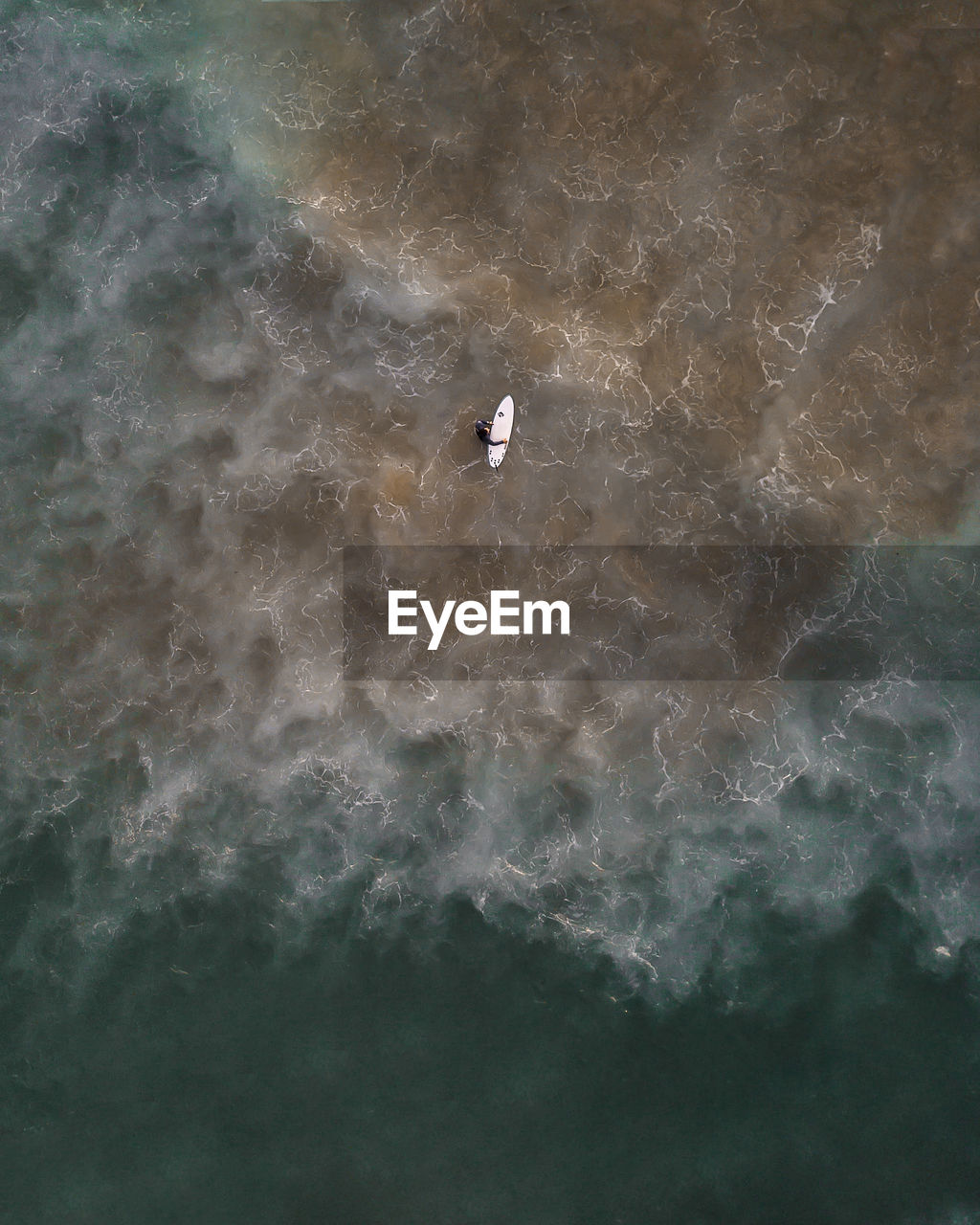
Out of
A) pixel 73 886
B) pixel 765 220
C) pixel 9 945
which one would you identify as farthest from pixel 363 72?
pixel 9 945
